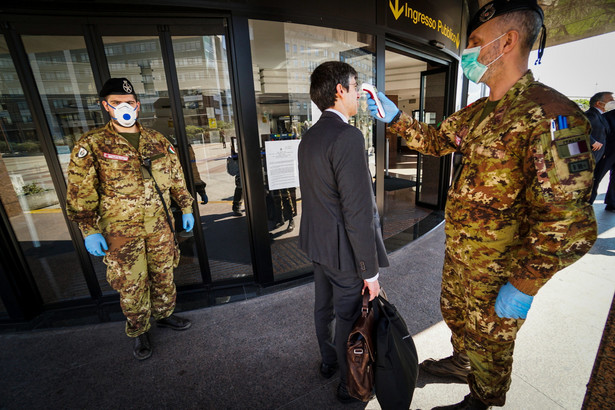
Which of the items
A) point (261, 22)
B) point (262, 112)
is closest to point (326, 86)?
point (262, 112)

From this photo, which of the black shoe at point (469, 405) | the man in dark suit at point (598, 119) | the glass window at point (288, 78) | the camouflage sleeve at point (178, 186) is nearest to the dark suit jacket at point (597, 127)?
the man in dark suit at point (598, 119)

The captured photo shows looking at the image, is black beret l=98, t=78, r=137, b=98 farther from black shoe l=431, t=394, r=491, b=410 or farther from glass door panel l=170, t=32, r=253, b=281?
black shoe l=431, t=394, r=491, b=410

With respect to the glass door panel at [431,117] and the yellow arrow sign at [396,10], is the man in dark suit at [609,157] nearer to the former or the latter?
the glass door panel at [431,117]

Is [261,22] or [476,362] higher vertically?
[261,22]

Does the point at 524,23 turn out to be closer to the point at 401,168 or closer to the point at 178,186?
the point at 178,186

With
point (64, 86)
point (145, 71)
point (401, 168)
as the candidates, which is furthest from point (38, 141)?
point (401, 168)

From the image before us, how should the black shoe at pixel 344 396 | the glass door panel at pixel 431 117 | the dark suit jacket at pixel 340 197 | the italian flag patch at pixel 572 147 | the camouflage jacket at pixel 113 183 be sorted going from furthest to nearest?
the glass door panel at pixel 431 117, the camouflage jacket at pixel 113 183, the black shoe at pixel 344 396, the dark suit jacket at pixel 340 197, the italian flag patch at pixel 572 147

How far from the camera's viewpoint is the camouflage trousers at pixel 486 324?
1.42 meters

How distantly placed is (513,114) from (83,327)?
368 centimetres

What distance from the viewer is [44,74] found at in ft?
8.13

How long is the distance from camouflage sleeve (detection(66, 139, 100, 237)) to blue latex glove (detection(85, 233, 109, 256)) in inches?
1.8

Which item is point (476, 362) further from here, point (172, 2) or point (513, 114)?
point (172, 2)

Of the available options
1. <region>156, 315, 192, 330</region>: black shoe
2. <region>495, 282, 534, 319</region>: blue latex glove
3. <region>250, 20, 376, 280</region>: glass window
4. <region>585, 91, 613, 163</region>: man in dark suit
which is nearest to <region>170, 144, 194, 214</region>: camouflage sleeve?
<region>250, 20, 376, 280</region>: glass window

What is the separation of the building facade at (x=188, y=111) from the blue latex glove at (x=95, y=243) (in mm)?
979
